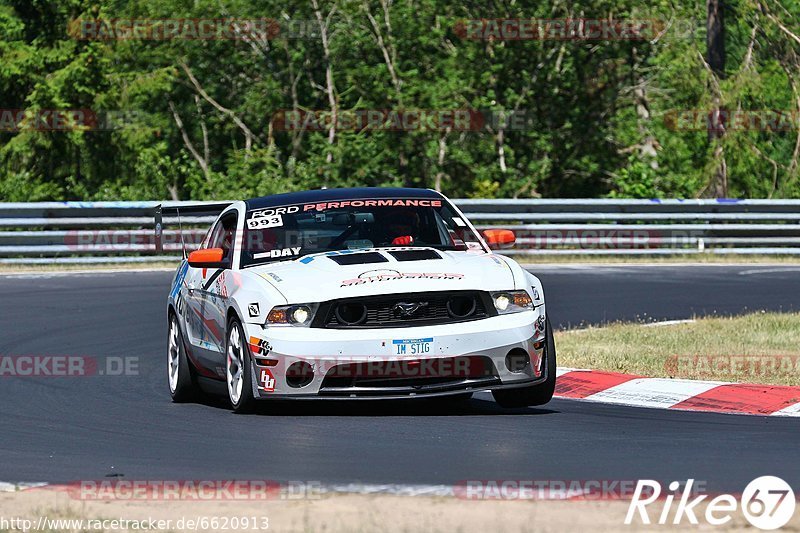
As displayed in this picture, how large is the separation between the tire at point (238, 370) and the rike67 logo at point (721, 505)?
3505mm

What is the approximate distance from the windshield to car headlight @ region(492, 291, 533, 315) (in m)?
0.99

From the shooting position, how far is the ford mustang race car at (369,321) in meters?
10.1

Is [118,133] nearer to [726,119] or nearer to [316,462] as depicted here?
[726,119]

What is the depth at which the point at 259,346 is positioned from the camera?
1024 cm

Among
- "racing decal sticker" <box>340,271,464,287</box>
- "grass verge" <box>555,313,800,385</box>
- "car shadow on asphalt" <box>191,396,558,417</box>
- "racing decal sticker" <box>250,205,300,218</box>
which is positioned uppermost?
"racing decal sticker" <box>250,205,300,218</box>


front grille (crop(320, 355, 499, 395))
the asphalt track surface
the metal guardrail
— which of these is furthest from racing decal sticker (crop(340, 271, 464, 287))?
the metal guardrail

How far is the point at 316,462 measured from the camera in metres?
8.55

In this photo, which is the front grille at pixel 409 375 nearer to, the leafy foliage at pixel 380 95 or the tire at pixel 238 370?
the tire at pixel 238 370

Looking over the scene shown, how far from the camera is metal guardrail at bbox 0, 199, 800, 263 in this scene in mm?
24953

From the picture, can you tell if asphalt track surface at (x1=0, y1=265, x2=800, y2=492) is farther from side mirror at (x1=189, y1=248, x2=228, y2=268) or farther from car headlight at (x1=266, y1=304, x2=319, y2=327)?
side mirror at (x1=189, y1=248, x2=228, y2=268)

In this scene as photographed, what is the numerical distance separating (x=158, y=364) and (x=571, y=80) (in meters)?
20.8

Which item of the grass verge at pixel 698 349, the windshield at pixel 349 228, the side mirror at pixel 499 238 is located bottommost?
the grass verge at pixel 698 349

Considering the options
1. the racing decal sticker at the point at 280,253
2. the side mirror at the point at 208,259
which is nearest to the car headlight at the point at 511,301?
the racing decal sticker at the point at 280,253

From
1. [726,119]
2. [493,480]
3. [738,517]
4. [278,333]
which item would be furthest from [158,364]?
[726,119]
